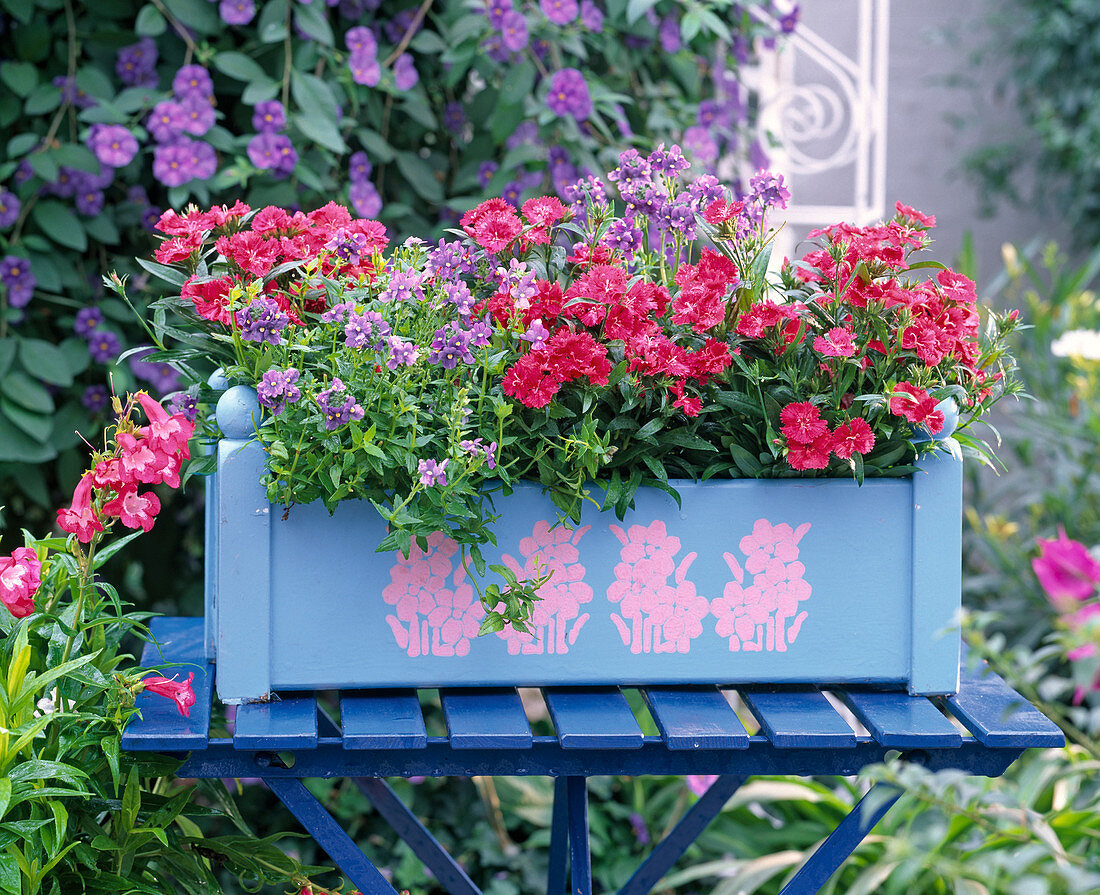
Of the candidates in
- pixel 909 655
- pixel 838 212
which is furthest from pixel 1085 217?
pixel 909 655

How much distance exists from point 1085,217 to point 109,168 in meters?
3.10

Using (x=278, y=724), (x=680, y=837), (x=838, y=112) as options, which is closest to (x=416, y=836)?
(x=680, y=837)

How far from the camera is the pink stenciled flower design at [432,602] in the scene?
1065 mm

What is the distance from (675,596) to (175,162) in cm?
114

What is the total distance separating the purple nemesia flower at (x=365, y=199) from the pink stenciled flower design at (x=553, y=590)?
3.00ft

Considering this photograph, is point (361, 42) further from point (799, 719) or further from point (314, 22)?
point (799, 719)

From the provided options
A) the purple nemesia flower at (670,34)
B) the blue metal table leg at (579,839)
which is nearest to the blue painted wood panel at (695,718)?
the blue metal table leg at (579,839)

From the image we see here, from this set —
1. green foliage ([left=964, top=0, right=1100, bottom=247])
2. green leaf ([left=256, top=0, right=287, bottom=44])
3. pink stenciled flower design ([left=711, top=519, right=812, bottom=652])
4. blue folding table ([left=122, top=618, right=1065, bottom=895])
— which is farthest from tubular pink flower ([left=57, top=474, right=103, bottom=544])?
green foliage ([left=964, top=0, right=1100, bottom=247])

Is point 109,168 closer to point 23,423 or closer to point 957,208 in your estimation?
point 23,423

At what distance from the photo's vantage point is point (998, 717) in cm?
107

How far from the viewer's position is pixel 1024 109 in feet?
12.0

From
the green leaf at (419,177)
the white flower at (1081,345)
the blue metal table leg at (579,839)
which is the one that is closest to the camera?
the blue metal table leg at (579,839)

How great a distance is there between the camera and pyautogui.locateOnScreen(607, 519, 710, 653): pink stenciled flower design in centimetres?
110

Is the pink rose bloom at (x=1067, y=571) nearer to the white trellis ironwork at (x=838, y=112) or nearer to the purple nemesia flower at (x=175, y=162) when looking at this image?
the purple nemesia flower at (x=175, y=162)
